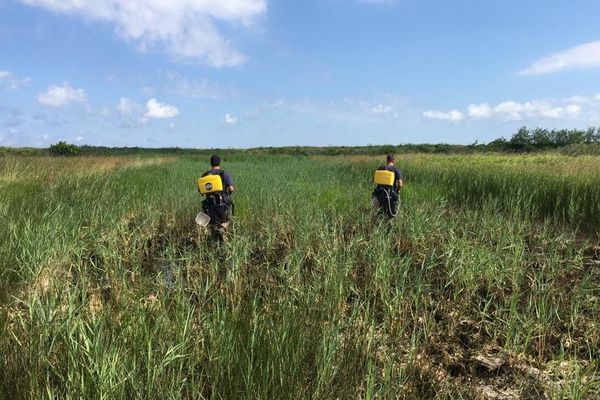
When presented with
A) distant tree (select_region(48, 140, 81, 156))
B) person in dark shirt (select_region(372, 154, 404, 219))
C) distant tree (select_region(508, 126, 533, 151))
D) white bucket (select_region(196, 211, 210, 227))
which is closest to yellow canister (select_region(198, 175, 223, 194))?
white bucket (select_region(196, 211, 210, 227))

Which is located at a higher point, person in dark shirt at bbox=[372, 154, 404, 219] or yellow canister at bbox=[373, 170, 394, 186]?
yellow canister at bbox=[373, 170, 394, 186]

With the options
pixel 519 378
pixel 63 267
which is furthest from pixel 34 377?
pixel 519 378

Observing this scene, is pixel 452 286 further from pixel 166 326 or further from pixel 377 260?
pixel 166 326

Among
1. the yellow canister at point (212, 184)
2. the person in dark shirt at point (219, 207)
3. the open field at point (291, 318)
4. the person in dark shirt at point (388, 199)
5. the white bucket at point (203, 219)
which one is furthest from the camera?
the person in dark shirt at point (388, 199)

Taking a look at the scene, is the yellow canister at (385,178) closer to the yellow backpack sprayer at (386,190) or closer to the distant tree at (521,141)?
the yellow backpack sprayer at (386,190)

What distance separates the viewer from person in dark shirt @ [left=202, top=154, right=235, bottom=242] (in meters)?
7.20

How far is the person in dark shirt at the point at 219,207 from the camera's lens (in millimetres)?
7199

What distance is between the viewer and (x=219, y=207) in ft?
23.6

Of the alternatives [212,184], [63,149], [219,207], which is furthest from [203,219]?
[63,149]

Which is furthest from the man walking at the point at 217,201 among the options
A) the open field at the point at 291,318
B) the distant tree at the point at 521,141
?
the distant tree at the point at 521,141

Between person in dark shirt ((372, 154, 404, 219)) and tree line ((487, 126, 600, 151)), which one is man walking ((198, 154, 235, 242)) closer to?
person in dark shirt ((372, 154, 404, 219))

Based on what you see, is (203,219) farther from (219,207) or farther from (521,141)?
(521,141)

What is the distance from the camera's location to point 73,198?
8461 millimetres

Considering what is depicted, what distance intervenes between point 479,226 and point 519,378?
12.7 feet
